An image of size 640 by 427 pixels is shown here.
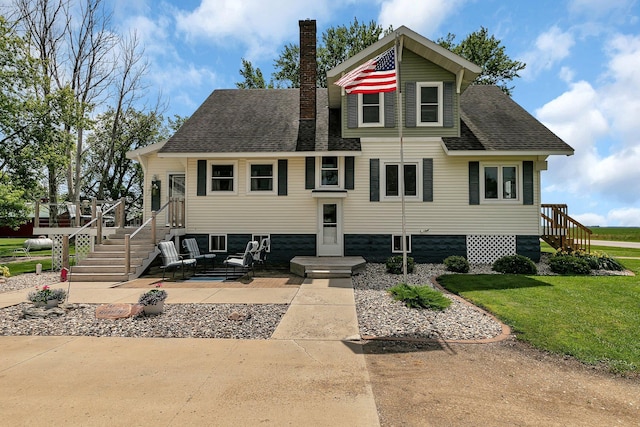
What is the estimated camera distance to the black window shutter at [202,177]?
13.7 m

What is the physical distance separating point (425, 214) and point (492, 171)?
3.15m

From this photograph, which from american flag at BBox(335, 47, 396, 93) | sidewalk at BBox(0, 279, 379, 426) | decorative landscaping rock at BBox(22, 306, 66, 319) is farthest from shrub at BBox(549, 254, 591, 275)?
decorative landscaping rock at BBox(22, 306, 66, 319)

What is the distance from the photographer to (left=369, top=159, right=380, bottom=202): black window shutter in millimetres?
13305

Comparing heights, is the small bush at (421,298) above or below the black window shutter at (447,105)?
below

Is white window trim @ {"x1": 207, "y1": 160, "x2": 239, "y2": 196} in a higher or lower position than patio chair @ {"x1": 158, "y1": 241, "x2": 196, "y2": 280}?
higher

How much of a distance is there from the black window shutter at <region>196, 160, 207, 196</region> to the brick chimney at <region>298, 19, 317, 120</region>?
5025mm

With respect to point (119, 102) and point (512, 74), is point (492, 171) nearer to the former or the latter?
point (512, 74)

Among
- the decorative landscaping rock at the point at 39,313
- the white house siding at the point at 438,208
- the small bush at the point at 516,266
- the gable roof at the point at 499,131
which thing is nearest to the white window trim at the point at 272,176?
the white house siding at the point at 438,208

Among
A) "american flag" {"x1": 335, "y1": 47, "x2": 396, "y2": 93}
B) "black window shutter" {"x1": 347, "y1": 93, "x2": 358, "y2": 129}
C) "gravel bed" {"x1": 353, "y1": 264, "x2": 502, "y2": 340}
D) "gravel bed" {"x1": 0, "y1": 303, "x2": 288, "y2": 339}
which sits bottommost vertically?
"gravel bed" {"x1": 0, "y1": 303, "x2": 288, "y2": 339}

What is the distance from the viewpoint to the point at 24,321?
20.5ft

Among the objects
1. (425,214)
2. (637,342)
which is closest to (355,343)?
(637,342)

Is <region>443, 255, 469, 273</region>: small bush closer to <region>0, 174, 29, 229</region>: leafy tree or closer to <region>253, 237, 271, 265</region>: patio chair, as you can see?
<region>253, 237, 271, 265</region>: patio chair

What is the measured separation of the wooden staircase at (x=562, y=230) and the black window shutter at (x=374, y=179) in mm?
7040

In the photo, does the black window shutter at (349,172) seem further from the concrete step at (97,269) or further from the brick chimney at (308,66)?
the concrete step at (97,269)
